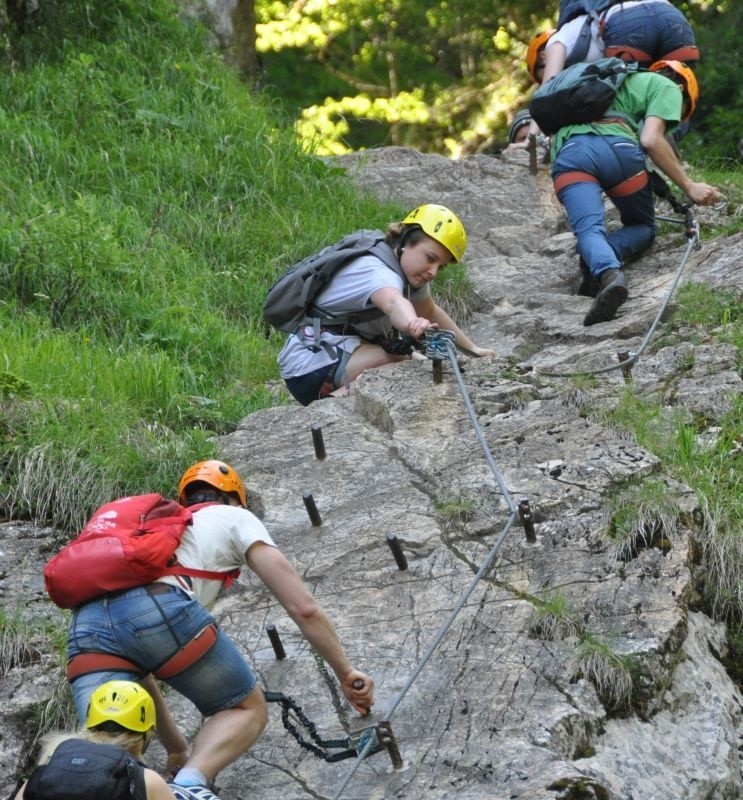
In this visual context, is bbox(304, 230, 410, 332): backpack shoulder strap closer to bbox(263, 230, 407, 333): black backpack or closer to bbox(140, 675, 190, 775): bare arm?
bbox(263, 230, 407, 333): black backpack

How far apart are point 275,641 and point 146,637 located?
791 mm

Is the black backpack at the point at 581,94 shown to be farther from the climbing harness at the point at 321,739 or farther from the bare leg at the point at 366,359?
the climbing harness at the point at 321,739

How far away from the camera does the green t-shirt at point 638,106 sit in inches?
292

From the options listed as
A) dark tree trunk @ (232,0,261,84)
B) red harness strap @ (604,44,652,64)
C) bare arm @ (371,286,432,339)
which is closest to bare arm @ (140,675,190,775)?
bare arm @ (371,286,432,339)

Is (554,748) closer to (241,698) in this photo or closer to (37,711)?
(241,698)

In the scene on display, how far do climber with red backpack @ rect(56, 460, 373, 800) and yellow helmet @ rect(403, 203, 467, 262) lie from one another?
2239mm

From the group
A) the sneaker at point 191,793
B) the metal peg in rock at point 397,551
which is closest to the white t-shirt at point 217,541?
the sneaker at point 191,793

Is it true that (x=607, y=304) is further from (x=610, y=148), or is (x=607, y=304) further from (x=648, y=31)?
(x=648, y=31)

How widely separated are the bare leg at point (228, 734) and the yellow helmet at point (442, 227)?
102 inches

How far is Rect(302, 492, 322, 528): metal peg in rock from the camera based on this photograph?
5227 millimetres

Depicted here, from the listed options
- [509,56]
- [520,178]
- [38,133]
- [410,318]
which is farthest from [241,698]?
[509,56]

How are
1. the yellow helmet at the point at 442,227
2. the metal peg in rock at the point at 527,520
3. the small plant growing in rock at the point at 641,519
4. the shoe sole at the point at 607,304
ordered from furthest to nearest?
the shoe sole at the point at 607,304
the yellow helmet at the point at 442,227
the metal peg in rock at the point at 527,520
the small plant growing in rock at the point at 641,519

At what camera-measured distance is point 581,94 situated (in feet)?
24.1

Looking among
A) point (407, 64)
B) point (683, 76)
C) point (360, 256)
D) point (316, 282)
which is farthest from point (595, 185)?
point (407, 64)
